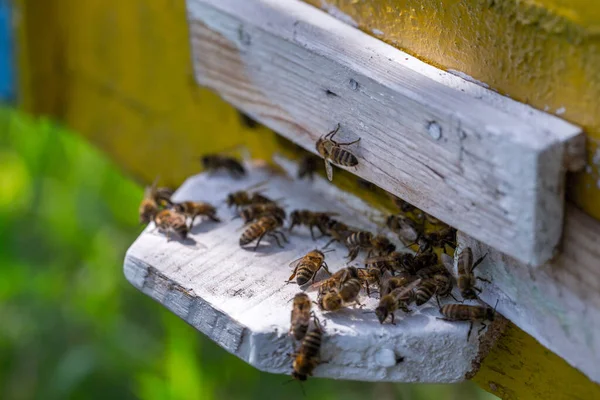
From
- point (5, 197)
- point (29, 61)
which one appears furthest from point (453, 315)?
point (5, 197)

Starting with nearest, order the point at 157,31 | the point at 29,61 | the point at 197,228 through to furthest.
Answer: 1. the point at 197,228
2. the point at 157,31
3. the point at 29,61

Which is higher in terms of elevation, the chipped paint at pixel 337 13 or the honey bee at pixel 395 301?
the chipped paint at pixel 337 13

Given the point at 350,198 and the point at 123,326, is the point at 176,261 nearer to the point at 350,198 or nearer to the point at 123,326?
the point at 350,198

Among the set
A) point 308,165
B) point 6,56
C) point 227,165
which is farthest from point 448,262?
point 6,56

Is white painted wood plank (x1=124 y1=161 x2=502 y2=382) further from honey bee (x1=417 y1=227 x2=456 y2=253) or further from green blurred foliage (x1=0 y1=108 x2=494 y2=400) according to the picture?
green blurred foliage (x1=0 y1=108 x2=494 y2=400)

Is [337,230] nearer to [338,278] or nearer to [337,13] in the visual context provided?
[338,278]

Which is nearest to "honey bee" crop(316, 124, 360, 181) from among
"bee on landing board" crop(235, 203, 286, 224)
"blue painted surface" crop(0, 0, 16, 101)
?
"bee on landing board" crop(235, 203, 286, 224)

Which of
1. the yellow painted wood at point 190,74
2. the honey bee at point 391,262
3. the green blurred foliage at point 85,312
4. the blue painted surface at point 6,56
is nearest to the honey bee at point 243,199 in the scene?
the yellow painted wood at point 190,74

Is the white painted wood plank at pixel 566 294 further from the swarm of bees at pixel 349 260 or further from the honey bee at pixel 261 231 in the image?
the honey bee at pixel 261 231
